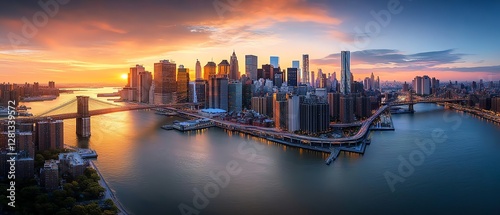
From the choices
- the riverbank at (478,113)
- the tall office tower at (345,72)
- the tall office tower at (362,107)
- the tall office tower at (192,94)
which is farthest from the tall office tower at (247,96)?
the riverbank at (478,113)

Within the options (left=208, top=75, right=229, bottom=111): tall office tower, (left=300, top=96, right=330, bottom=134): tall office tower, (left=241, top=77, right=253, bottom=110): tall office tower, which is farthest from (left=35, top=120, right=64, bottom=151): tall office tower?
(left=241, top=77, right=253, bottom=110): tall office tower

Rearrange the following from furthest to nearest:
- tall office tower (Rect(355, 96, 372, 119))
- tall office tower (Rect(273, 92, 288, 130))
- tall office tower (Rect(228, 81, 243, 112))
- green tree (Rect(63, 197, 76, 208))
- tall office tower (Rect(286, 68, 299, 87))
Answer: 1. tall office tower (Rect(286, 68, 299, 87))
2. tall office tower (Rect(228, 81, 243, 112))
3. tall office tower (Rect(355, 96, 372, 119))
4. tall office tower (Rect(273, 92, 288, 130))
5. green tree (Rect(63, 197, 76, 208))

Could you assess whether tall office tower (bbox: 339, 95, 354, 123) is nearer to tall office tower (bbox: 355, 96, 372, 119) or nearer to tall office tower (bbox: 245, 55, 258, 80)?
tall office tower (bbox: 355, 96, 372, 119)

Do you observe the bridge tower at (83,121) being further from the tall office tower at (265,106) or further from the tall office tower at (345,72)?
the tall office tower at (345,72)

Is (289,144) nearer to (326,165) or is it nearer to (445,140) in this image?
(326,165)

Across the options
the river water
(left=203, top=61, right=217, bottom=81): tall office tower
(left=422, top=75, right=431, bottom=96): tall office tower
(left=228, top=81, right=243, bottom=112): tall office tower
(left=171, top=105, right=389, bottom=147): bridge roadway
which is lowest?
the river water

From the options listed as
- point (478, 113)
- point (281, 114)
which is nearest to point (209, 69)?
point (281, 114)
